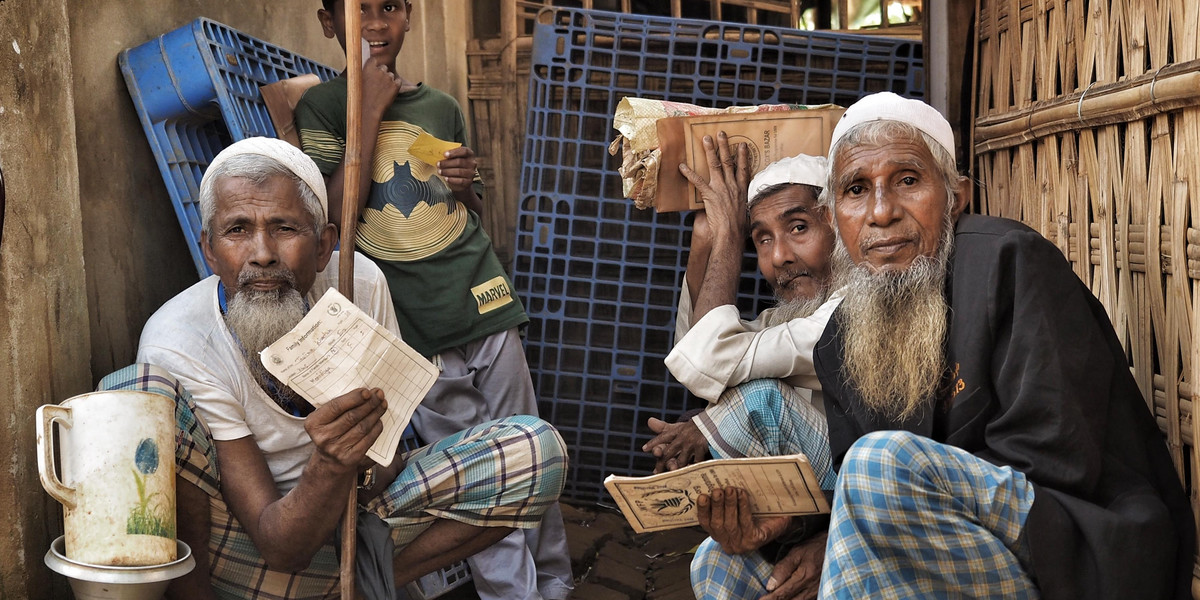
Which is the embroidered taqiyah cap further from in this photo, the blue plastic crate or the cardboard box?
the cardboard box

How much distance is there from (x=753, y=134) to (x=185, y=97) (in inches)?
65.5

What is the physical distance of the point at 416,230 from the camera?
336 centimetres

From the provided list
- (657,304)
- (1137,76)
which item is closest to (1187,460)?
(1137,76)

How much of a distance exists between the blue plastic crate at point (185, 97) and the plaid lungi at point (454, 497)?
2.82 ft

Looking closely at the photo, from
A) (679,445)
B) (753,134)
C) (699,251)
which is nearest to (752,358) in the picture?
(679,445)

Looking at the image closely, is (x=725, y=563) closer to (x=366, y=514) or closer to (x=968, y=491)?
(x=968, y=491)

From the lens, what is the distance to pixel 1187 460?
232 centimetres

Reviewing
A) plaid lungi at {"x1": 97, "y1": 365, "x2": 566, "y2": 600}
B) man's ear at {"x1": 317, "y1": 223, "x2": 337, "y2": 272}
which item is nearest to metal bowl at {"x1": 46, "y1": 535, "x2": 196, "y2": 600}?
plaid lungi at {"x1": 97, "y1": 365, "x2": 566, "y2": 600}

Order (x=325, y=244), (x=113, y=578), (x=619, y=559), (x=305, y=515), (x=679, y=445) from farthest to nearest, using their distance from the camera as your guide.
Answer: (x=619, y=559)
(x=679, y=445)
(x=325, y=244)
(x=305, y=515)
(x=113, y=578)

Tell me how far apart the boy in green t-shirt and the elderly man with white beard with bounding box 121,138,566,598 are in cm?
37

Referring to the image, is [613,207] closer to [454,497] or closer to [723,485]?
[454,497]

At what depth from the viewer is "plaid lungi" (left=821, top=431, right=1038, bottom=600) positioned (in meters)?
1.95

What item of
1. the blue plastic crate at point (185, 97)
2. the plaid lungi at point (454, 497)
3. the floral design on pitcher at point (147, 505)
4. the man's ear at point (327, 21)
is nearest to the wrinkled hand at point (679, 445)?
the plaid lungi at point (454, 497)

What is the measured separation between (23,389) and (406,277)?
1.18 m
